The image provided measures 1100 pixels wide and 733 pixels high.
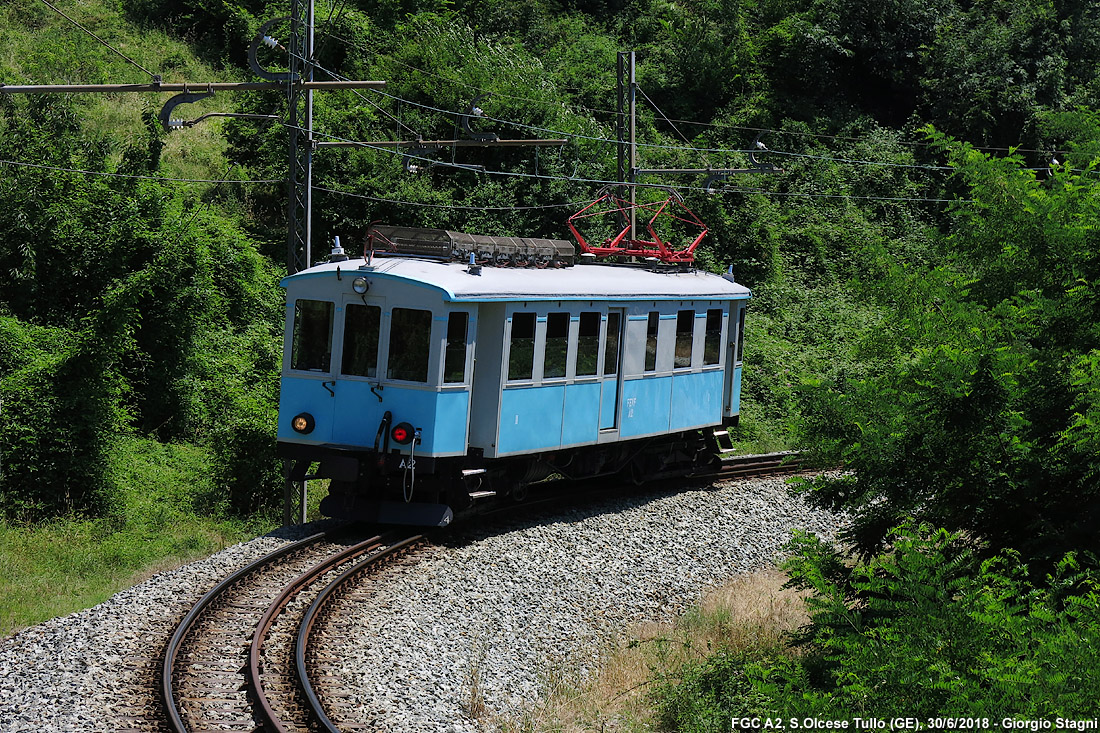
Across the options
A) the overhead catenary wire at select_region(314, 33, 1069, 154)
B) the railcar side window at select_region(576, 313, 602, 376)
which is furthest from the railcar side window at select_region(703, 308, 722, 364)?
the overhead catenary wire at select_region(314, 33, 1069, 154)

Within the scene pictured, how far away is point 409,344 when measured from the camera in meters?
12.7

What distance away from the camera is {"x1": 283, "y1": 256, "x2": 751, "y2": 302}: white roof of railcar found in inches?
499

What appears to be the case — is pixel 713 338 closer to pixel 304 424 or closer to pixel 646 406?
pixel 646 406

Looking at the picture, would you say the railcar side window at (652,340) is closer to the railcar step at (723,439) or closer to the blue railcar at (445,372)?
the blue railcar at (445,372)

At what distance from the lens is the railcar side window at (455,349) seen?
1264cm

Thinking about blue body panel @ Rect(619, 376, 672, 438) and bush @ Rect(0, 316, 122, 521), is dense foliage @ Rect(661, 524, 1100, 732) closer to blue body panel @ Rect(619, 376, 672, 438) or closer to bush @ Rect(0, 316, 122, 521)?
blue body panel @ Rect(619, 376, 672, 438)

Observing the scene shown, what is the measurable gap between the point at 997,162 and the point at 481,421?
253 inches

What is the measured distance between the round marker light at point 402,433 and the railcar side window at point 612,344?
3.36 m

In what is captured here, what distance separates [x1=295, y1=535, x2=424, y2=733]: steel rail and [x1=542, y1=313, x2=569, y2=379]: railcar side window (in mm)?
2687

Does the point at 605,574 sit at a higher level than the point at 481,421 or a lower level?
lower

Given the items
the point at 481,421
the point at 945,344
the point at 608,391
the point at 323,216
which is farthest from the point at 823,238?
the point at 945,344

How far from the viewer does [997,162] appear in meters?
11.9

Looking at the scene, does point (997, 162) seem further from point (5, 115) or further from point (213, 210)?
point (5, 115)

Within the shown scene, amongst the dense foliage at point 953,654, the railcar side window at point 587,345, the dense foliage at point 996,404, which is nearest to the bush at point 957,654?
the dense foliage at point 953,654
